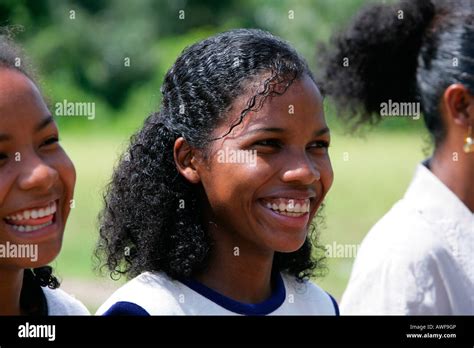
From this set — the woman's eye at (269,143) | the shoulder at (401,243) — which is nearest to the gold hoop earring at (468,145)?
the shoulder at (401,243)

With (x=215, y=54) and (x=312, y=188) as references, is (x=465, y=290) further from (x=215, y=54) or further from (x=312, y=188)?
(x=215, y=54)

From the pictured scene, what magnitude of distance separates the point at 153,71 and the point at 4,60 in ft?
9.39

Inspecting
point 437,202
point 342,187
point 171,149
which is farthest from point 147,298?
point 342,187

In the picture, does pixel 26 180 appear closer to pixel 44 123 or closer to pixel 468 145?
pixel 44 123

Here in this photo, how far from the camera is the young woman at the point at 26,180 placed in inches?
61.4

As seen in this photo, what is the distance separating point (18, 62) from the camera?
1648 mm

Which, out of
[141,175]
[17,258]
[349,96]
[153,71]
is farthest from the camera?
[153,71]

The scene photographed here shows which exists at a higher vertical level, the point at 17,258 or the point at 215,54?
the point at 215,54

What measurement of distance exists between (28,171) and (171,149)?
255mm

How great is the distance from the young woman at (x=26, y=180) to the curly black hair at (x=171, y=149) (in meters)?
0.13

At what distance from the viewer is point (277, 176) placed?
1630 millimetres

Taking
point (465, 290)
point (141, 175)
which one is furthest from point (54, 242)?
point (465, 290)

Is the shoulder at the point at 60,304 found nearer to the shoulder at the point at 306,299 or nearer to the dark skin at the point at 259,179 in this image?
the dark skin at the point at 259,179

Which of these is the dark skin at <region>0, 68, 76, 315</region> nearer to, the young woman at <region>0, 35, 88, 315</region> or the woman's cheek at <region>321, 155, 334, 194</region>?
the young woman at <region>0, 35, 88, 315</region>
